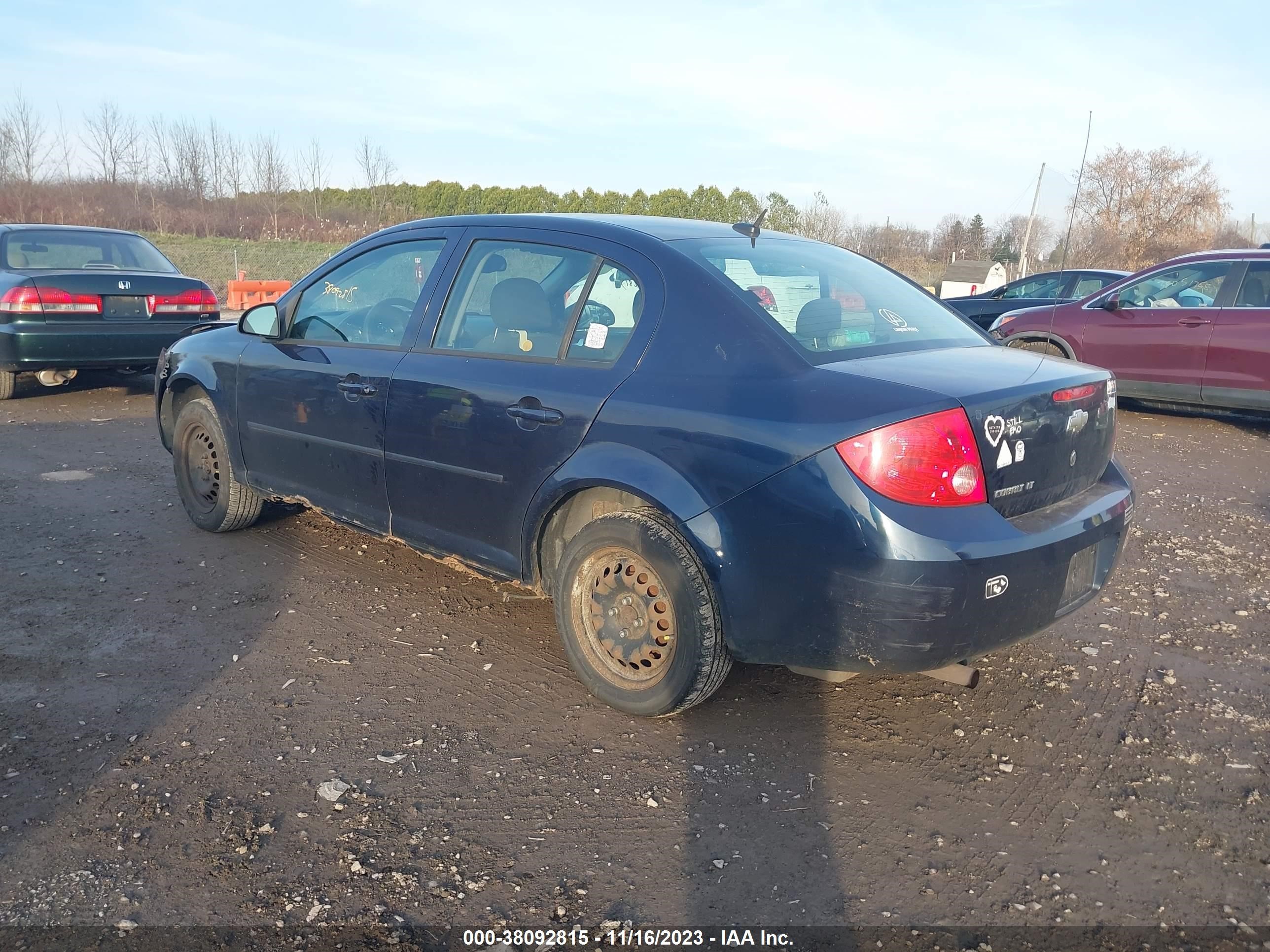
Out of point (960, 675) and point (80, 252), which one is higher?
point (80, 252)

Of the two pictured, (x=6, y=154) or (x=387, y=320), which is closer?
(x=387, y=320)

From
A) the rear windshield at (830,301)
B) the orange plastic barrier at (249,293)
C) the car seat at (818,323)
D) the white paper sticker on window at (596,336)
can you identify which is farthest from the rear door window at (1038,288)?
the orange plastic barrier at (249,293)

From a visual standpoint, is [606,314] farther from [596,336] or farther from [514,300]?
[514,300]

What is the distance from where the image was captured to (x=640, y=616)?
3.34 metres

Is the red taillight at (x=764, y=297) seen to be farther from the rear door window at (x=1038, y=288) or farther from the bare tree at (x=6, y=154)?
the bare tree at (x=6, y=154)

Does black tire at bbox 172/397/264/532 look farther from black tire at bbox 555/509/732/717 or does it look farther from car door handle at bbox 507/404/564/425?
black tire at bbox 555/509/732/717

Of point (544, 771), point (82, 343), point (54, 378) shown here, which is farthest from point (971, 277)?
point (544, 771)

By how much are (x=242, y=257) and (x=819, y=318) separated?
36.2 meters

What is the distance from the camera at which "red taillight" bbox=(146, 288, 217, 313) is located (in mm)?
8984

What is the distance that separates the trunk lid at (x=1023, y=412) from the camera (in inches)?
113

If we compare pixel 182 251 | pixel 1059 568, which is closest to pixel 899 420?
pixel 1059 568

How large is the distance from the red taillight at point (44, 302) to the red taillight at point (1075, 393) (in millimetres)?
8257

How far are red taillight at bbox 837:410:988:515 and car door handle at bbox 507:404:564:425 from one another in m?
1.06

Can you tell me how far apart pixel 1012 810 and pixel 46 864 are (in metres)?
2.64
